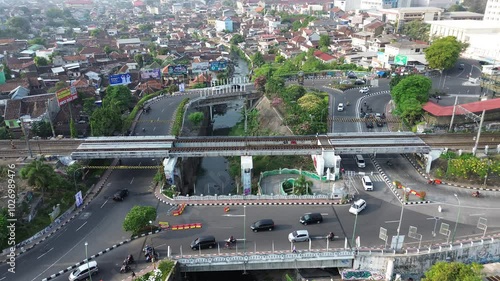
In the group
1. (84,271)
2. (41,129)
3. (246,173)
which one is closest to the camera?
(84,271)

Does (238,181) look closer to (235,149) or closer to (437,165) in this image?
(235,149)

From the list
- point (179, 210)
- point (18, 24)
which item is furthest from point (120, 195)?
point (18, 24)

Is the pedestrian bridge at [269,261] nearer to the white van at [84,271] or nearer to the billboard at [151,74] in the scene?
the white van at [84,271]

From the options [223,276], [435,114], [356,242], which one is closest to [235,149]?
[223,276]

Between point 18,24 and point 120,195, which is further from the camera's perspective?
point 18,24

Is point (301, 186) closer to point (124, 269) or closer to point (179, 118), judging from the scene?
point (124, 269)

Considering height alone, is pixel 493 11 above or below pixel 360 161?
above
